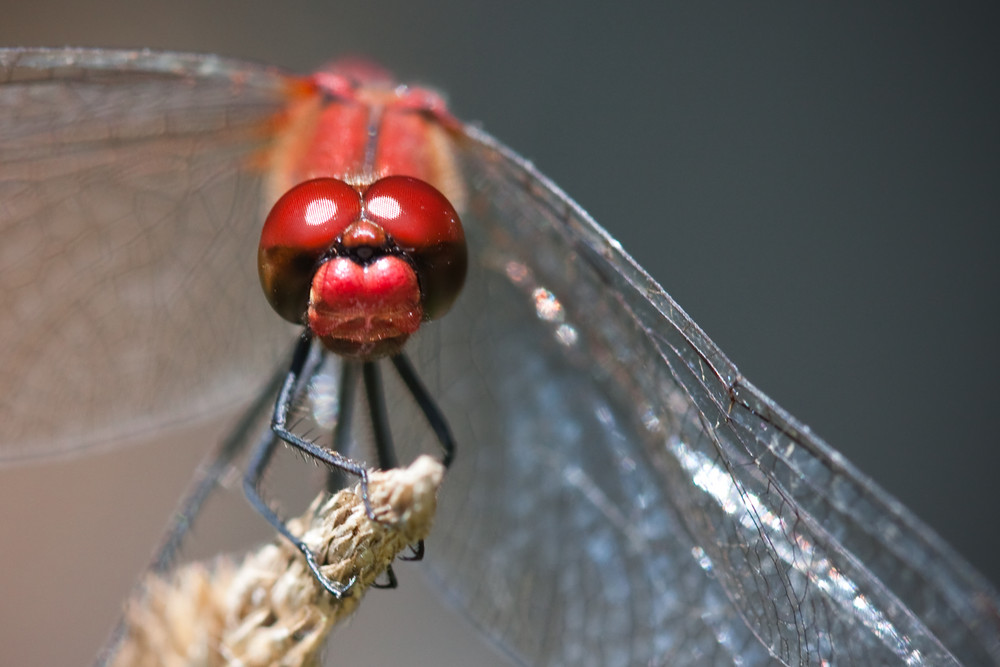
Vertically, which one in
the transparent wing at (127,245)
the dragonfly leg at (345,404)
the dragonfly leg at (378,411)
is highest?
the transparent wing at (127,245)

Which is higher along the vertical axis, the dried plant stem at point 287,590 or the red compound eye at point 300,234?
the red compound eye at point 300,234

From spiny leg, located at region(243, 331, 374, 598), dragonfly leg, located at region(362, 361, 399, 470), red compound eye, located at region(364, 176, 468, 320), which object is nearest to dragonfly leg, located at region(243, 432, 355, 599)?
spiny leg, located at region(243, 331, 374, 598)

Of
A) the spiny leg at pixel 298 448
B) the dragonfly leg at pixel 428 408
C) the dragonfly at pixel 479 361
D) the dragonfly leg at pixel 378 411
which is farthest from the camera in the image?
the dragonfly leg at pixel 378 411

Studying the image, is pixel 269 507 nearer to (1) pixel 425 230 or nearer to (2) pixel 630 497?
(1) pixel 425 230

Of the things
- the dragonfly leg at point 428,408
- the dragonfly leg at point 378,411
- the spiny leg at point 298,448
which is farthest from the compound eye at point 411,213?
the dragonfly leg at point 378,411

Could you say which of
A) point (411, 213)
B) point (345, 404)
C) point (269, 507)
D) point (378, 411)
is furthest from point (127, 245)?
point (411, 213)

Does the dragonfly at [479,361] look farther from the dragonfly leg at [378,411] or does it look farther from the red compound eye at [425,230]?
the red compound eye at [425,230]

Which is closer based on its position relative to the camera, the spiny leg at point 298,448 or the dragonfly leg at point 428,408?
the spiny leg at point 298,448
